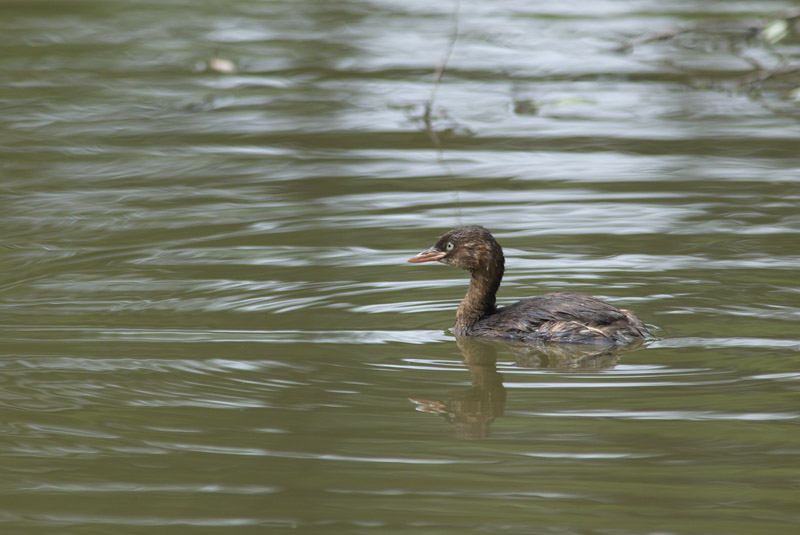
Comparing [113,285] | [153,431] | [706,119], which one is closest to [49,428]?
[153,431]

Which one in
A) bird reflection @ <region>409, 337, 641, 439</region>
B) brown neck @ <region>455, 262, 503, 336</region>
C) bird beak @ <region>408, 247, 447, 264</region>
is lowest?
bird reflection @ <region>409, 337, 641, 439</region>

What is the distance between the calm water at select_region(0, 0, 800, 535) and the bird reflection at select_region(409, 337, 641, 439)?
25 millimetres

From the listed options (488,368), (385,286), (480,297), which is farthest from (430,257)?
(488,368)

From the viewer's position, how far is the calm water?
199 inches

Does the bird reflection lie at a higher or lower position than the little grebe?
lower

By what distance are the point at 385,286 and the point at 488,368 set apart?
1494mm

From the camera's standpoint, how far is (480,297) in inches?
289

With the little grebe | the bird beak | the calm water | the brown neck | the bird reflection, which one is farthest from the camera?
the bird beak

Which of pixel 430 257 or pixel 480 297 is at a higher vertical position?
pixel 430 257

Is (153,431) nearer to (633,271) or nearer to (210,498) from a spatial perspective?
(210,498)

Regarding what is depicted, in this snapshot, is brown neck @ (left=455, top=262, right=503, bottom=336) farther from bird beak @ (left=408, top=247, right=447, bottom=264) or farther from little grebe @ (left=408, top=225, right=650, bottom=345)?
bird beak @ (left=408, top=247, right=447, bottom=264)

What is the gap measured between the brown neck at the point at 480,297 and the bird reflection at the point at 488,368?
0.19 metres

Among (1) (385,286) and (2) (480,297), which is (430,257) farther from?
(1) (385,286)

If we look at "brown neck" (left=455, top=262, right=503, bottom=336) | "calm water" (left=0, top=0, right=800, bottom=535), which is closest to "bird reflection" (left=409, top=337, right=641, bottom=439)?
"calm water" (left=0, top=0, right=800, bottom=535)
